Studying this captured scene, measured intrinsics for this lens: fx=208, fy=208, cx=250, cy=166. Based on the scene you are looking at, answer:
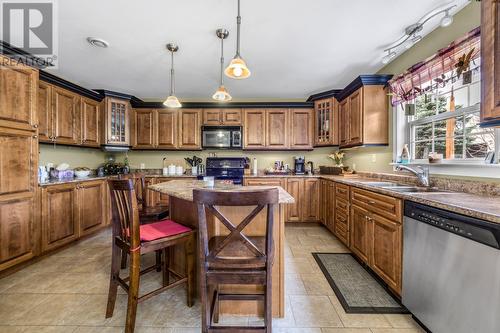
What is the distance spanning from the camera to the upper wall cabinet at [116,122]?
367cm

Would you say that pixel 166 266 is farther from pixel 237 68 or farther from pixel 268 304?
pixel 237 68

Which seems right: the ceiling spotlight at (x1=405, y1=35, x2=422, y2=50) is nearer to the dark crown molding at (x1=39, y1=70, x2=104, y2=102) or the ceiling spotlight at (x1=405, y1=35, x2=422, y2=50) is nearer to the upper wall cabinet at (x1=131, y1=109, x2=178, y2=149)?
the upper wall cabinet at (x1=131, y1=109, x2=178, y2=149)

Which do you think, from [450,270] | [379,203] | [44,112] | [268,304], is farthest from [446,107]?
[44,112]

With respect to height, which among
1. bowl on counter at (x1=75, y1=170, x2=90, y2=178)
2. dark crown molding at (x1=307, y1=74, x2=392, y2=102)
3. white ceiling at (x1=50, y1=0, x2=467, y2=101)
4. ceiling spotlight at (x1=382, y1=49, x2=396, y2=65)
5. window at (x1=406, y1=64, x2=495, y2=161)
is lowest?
bowl on counter at (x1=75, y1=170, x2=90, y2=178)

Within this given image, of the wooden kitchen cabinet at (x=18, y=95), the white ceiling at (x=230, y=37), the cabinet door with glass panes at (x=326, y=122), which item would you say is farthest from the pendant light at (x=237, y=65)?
the cabinet door with glass panes at (x=326, y=122)

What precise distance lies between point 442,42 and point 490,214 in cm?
Answer: 193

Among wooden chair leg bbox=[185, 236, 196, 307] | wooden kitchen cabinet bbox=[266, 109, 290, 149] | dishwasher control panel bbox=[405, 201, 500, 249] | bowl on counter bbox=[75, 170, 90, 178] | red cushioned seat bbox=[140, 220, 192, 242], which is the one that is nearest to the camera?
dishwasher control panel bbox=[405, 201, 500, 249]

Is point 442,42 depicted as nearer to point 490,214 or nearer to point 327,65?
point 327,65

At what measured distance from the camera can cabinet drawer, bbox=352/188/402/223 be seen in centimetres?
169

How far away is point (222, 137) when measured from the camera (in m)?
4.10

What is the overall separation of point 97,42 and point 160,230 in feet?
7.28

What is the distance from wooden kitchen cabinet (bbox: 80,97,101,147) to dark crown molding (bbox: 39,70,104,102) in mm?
80

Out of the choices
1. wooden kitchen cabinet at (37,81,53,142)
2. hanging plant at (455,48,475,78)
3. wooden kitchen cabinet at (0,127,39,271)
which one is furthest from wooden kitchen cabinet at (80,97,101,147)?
hanging plant at (455,48,475,78)

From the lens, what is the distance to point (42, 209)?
2412mm
